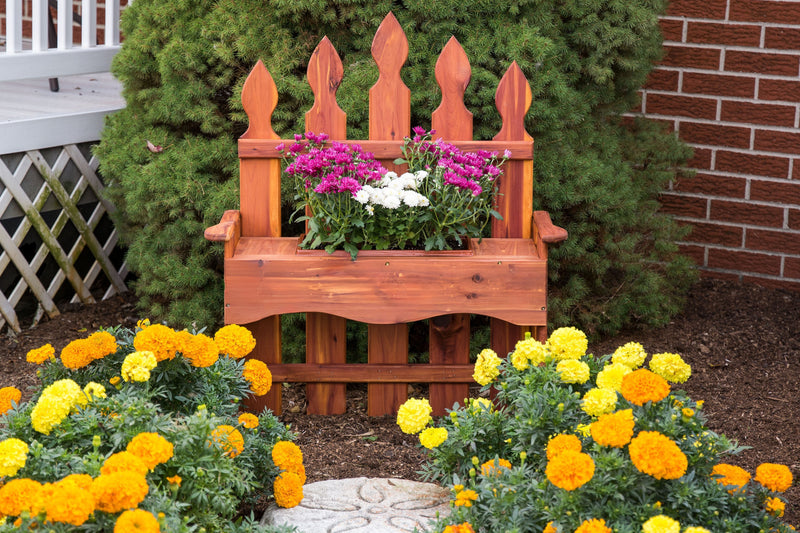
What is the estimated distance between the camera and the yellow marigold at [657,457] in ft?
5.74

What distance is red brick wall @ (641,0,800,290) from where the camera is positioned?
434 cm

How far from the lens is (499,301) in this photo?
2838mm

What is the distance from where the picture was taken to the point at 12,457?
188 cm

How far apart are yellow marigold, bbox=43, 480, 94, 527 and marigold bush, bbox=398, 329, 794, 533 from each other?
0.75 meters

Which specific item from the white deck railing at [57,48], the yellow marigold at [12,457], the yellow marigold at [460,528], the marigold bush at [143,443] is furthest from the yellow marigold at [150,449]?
the white deck railing at [57,48]

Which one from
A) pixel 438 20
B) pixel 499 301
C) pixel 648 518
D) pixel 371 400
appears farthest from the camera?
pixel 438 20

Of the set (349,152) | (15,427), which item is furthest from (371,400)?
(15,427)

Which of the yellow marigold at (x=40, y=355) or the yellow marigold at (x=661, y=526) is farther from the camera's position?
the yellow marigold at (x=40, y=355)

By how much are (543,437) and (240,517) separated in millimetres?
761

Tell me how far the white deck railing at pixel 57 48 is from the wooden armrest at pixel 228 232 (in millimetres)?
1556

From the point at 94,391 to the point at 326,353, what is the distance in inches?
45.2

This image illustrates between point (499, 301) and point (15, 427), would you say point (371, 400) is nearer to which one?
point (499, 301)

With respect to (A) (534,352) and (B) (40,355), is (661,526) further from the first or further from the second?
(B) (40,355)

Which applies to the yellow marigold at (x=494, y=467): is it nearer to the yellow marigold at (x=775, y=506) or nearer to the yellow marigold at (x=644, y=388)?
the yellow marigold at (x=644, y=388)
